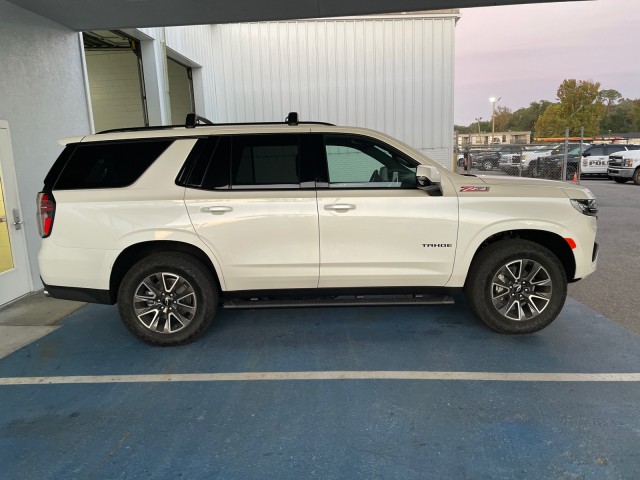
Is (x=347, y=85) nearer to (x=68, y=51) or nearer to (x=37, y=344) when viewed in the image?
(x=68, y=51)

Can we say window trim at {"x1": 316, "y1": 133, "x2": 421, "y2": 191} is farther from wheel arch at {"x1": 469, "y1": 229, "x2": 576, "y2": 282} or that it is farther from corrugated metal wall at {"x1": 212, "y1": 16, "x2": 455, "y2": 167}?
corrugated metal wall at {"x1": 212, "y1": 16, "x2": 455, "y2": 167}

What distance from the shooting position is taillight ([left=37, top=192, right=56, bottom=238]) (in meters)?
4.23

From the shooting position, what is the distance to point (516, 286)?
14.5 feet

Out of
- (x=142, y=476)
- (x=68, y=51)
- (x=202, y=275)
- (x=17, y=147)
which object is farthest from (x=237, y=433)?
(x=68, y=51)

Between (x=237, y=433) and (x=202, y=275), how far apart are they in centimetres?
168

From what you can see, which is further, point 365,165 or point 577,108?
point 577,108

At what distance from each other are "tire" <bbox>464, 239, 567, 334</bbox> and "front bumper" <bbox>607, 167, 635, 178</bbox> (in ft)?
63.9

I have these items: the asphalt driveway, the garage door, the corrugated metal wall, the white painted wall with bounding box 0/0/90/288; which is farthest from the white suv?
the corrugated metal wall

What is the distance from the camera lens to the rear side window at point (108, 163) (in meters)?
4.28

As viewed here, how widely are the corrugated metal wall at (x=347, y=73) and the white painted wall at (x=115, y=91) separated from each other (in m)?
2.17

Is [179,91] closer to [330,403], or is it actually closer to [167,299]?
[167,299]

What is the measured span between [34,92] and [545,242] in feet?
21.4

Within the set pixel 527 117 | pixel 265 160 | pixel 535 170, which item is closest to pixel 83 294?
pixel 265 160

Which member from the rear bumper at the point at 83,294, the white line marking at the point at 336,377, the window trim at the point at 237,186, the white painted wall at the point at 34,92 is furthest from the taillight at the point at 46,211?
the white painted wall at the point at 34,92
